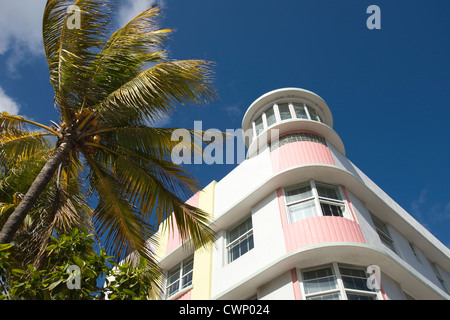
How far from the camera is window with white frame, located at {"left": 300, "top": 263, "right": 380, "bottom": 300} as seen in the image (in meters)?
9.98

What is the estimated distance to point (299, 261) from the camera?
10.8 metres

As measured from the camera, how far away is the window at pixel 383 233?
1403 cm

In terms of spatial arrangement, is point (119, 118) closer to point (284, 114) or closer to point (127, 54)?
point (127, 54)

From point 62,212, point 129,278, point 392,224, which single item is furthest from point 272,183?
point 129,278

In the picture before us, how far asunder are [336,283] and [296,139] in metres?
5.90

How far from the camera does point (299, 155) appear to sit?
13.6 metres

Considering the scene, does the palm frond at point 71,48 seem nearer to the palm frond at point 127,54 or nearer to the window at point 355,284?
the palm frond at point 127,54

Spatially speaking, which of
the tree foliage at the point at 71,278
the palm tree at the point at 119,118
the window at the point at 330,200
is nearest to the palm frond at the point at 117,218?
the palm tree at the point at 119,118

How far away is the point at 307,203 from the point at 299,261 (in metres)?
2.20

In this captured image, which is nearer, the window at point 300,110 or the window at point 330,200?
the window at point 330,200

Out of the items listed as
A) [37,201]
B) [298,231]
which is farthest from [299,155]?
[37,201]

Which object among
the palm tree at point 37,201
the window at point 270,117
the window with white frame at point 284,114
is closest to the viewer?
the palm tree at point 37,201

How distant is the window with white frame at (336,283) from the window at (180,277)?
18.9 ft

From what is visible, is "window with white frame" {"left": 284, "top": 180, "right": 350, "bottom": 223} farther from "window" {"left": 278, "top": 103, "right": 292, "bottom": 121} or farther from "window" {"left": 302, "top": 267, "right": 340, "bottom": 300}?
"window" {"left": 278, "top": 103, "right": 292, "bottom": 121}
